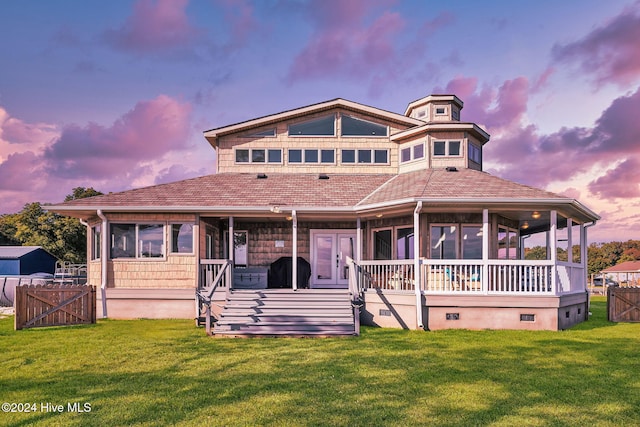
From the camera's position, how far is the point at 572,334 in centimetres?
1322

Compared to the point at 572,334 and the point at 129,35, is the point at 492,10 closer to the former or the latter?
the point at 572,334

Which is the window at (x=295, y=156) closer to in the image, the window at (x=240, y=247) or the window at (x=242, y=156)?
the window at (x=242, y=156)

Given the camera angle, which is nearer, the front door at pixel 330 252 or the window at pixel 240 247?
the front door at pixel 330 252

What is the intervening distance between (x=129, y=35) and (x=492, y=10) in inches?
471

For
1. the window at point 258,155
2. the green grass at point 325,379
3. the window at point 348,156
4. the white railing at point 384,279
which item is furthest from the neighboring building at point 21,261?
the white railing at point 384,279

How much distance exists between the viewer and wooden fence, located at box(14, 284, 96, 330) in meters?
13.8

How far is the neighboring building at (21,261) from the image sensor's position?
91.9 ft

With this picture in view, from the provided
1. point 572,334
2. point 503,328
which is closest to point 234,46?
point 503,328

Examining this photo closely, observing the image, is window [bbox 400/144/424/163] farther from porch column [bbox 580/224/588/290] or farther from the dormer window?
porch column [bbox 580/224/588/290]

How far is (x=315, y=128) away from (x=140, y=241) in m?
8.35

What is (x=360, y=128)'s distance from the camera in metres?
20.1

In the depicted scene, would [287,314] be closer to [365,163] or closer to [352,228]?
[352,228]

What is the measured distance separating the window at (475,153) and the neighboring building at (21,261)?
2539 centimetres

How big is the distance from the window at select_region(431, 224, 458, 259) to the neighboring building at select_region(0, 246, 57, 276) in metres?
24.3
